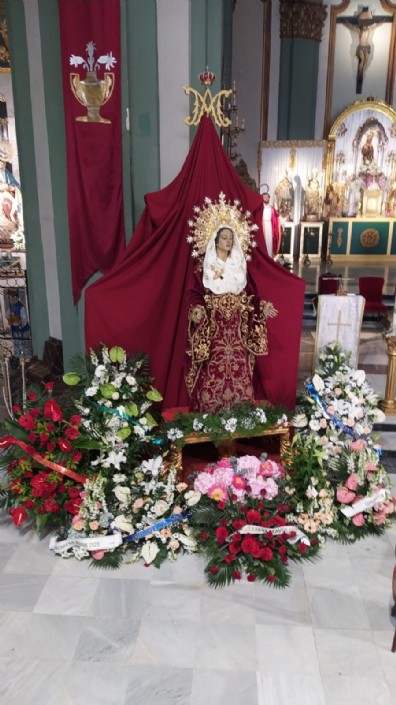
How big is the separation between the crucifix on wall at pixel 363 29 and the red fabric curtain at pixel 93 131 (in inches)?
469

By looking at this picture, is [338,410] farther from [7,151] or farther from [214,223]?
[7,151]

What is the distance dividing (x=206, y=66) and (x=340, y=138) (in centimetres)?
1109

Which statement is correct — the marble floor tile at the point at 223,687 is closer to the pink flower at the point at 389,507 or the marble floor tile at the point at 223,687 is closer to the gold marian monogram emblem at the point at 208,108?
the pink flower at the point at 389,507

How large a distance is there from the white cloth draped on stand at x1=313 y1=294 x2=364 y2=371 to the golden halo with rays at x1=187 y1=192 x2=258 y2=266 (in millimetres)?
1380

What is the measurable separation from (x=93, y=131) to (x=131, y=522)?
392cm

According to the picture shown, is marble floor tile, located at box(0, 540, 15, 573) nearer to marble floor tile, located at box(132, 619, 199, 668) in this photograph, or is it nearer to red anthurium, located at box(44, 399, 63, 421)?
red anthurium, located at box(44, 399, 63, 421)

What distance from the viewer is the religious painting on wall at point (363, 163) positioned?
15578 millimetres

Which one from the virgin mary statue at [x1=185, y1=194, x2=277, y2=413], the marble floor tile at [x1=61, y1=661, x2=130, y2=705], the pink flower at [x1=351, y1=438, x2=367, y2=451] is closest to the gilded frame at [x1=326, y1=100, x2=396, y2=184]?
the virgin mary statue at [x1=185, y1=194, x2=277, y2=413]

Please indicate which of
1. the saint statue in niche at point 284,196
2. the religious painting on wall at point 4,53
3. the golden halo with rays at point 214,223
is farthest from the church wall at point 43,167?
the saint statue in niche at point 284,196

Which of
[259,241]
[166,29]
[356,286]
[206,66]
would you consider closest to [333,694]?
[259,241]

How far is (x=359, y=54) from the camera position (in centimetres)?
1550

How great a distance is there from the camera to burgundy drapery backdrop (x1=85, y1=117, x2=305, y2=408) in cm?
512

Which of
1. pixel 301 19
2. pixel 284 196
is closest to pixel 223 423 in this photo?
pixel 284 196

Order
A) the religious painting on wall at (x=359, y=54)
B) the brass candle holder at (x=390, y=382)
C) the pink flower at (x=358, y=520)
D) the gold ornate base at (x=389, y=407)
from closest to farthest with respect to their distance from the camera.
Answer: the pink flower at (x=358, y=520) → the brass candle holder at (x=390, y=382) → the gold ornate base at (x=389, y=407) → the religious painting on wall at (x=359, y=54)
